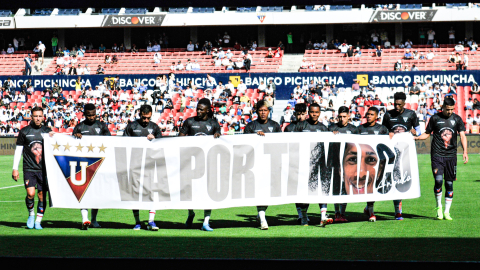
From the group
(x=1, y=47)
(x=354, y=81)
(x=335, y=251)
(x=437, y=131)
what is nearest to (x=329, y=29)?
(x=354, y=81)

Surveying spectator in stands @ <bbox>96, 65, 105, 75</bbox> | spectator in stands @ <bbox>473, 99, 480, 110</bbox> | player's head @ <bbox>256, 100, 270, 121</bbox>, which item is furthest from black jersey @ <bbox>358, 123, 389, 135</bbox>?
spectator in stands @ <bbox>96, 65, 105, 75</bbox>

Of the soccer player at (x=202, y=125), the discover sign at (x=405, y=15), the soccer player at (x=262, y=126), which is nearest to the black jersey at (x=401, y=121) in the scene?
the soccer player at (x=262, y=126)

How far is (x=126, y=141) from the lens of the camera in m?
9.66

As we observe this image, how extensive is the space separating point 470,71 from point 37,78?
26213 millimetres

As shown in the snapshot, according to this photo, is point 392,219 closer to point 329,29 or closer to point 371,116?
point 371,116

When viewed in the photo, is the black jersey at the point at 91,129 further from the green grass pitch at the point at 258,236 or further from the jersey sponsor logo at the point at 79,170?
the green grass pitch at the point at 258,236

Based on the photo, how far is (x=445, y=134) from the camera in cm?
1025

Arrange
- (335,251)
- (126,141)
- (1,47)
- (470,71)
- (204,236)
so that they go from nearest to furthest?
(335,251) < (204,236) < (126,141) < (470,71) < (1,47)

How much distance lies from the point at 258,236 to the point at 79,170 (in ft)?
10.2

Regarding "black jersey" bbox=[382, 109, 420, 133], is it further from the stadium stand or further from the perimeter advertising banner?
the stadium stand

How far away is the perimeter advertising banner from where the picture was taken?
34.5 m

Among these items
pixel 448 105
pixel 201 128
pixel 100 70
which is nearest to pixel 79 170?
pixel 201 128

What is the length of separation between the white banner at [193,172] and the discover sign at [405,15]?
33.8 meters

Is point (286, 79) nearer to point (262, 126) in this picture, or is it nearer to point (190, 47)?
point (190, 47)
